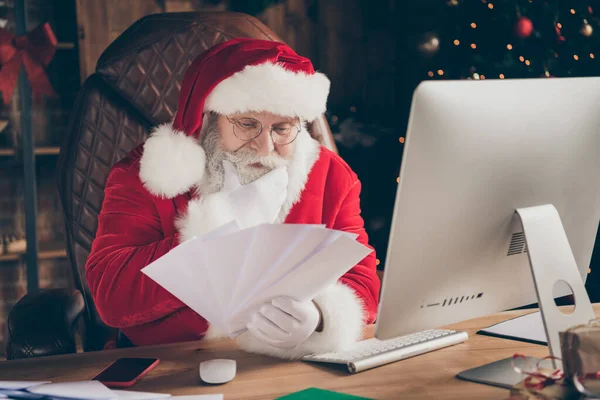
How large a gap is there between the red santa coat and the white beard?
0.15 ft

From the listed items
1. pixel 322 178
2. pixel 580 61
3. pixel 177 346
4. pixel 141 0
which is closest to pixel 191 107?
pixel 322 178

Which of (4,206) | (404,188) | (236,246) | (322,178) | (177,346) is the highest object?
(404,188)

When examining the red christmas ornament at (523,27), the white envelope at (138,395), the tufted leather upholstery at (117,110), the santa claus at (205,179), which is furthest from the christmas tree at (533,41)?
the white envelope at (138,395)

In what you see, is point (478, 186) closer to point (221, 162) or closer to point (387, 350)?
point (387, 350)

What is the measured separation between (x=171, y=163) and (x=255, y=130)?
187 millimetres

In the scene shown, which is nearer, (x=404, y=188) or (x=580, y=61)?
(x=404, y=188)

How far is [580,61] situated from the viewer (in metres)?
2.56

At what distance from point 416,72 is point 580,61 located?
1038 mm

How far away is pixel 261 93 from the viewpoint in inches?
56.9

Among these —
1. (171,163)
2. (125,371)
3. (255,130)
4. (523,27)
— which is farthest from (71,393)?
(523,27)

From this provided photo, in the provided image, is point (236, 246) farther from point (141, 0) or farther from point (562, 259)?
point (141, 0)

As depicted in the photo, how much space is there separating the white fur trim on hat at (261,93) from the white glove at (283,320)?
0.51 meters

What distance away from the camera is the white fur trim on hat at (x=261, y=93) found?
1446 mm

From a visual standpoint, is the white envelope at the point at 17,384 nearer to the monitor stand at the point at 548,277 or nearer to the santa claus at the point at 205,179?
the santa claus at the point at 205,179
